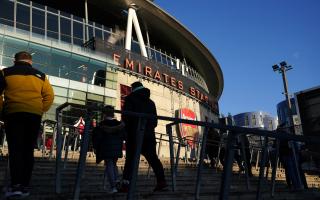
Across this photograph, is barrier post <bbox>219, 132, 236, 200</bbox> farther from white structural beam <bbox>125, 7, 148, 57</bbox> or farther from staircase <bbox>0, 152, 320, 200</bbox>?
white structural beam <bbox>125, 7, 148, 57</bbox>

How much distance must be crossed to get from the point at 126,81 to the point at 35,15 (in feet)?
27.7

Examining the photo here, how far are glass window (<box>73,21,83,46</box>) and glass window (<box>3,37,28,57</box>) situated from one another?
7439mm

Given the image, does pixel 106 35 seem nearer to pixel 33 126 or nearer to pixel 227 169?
pixel 33 126

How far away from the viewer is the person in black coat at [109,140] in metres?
6.09

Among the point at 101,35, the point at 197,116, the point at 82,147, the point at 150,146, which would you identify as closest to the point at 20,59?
the point at 82,147

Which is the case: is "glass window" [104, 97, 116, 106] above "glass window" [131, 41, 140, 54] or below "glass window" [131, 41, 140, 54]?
below

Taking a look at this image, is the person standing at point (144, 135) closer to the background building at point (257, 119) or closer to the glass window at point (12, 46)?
the glass window at point (12, 46)

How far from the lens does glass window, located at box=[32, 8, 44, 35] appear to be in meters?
28.5

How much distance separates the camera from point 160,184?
600 centimetres

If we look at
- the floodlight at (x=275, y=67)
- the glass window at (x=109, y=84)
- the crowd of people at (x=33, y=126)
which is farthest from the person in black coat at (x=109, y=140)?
the floodlight at (x=275, y=67)

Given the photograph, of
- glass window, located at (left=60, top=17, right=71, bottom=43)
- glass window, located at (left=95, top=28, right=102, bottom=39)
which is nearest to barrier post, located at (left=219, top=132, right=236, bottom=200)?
glass window, located at (left=60, top=17, right=71, bottom=43)

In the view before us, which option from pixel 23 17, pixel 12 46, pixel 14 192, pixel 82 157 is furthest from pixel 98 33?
pixel 14 192

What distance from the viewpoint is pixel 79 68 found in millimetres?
25359

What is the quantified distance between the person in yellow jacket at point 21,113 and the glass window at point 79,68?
2006 cm
